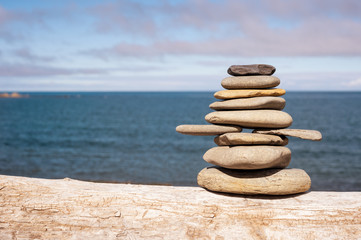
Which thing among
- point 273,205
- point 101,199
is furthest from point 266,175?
point 101,199

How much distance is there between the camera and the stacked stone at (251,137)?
18.0ft

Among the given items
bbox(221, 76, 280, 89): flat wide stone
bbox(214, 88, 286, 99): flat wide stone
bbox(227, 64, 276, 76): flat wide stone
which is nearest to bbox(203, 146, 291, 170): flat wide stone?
bbox(214, 88, 286, 99): flat wide stone

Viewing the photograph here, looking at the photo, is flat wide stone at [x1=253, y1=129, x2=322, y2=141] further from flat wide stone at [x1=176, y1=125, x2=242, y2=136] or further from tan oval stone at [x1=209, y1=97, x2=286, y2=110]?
flat wide stone at [x1=176, y1=125, x2=242, y2=136]

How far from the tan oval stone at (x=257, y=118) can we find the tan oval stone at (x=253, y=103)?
0.09 metres

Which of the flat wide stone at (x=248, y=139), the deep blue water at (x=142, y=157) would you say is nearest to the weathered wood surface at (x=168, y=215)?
the flat wide stone at (x=248, y=139)

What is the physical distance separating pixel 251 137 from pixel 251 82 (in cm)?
105

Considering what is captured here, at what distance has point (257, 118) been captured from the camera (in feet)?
18.9

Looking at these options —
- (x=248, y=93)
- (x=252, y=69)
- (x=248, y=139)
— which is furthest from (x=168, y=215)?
(x=252, y=69)

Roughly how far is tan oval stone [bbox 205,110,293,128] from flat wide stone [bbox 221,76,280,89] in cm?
49

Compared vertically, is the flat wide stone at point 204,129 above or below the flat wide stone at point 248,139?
above

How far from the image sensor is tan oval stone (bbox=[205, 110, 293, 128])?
5.77 m

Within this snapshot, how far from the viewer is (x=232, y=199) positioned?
5.58m

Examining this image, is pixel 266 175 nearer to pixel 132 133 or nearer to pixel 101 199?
pixel 101 199

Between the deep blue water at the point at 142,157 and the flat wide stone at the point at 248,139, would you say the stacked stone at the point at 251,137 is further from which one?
the deep blue water at the point at 142,157
